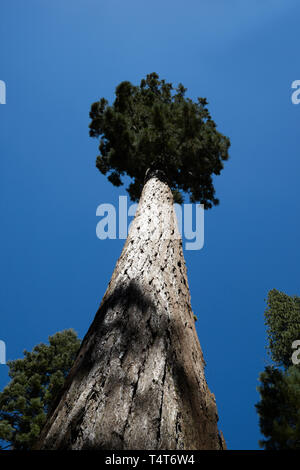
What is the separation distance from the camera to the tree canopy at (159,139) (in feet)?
21.9

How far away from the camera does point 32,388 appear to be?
1062 centimetres

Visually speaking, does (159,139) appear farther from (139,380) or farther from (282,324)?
(282,324)

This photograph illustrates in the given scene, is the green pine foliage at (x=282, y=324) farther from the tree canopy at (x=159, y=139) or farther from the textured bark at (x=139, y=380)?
the textured bark at (x=139, y=380)

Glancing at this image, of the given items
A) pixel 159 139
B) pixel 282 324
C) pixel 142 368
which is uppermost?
pixel 159 139

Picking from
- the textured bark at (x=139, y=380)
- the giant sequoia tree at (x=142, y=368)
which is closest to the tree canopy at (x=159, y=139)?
the giant sequoia tree at (x=142, y=368)

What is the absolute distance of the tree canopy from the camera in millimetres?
6668

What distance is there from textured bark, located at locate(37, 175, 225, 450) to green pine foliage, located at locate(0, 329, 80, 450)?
862 cm

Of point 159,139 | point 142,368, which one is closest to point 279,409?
point 142,368

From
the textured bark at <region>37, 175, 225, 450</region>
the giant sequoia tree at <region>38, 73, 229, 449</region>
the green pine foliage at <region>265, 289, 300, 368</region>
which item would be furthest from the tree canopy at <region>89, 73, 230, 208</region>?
the green pine foliage at <region>265, 289, 300, 368</region>

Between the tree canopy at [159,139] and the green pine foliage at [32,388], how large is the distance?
8.22 meters

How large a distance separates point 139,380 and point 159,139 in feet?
19.7

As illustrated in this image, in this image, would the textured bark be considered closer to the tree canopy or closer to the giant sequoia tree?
the giant sequoia tree

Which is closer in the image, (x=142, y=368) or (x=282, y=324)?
(x=142, y=368)
